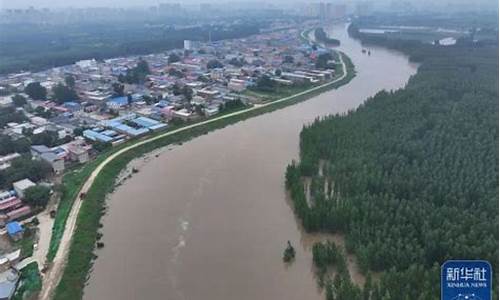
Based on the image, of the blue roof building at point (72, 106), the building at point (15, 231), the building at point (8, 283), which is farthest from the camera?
the blue roof building at point (72, 106)

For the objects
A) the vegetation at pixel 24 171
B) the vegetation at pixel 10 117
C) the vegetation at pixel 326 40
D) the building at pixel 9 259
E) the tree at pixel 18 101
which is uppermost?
the vegetation at pixel 326 40

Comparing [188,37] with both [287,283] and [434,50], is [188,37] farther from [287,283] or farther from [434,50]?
[287,283]

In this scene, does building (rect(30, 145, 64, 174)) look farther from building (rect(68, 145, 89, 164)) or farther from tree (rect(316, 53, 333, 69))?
tree (rect(316, 53, 333, 69))

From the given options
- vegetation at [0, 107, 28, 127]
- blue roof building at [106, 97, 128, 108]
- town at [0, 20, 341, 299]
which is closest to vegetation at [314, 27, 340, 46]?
town at [0, 20, 341, 299]

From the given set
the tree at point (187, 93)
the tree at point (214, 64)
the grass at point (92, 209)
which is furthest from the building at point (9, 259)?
the tree at point (214, 64)

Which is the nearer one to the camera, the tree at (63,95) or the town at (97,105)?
the town at (97,105)

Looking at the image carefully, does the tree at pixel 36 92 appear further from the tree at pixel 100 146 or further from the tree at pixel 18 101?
the tree at pixel 100 146

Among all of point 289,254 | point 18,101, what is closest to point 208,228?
point 289,254
